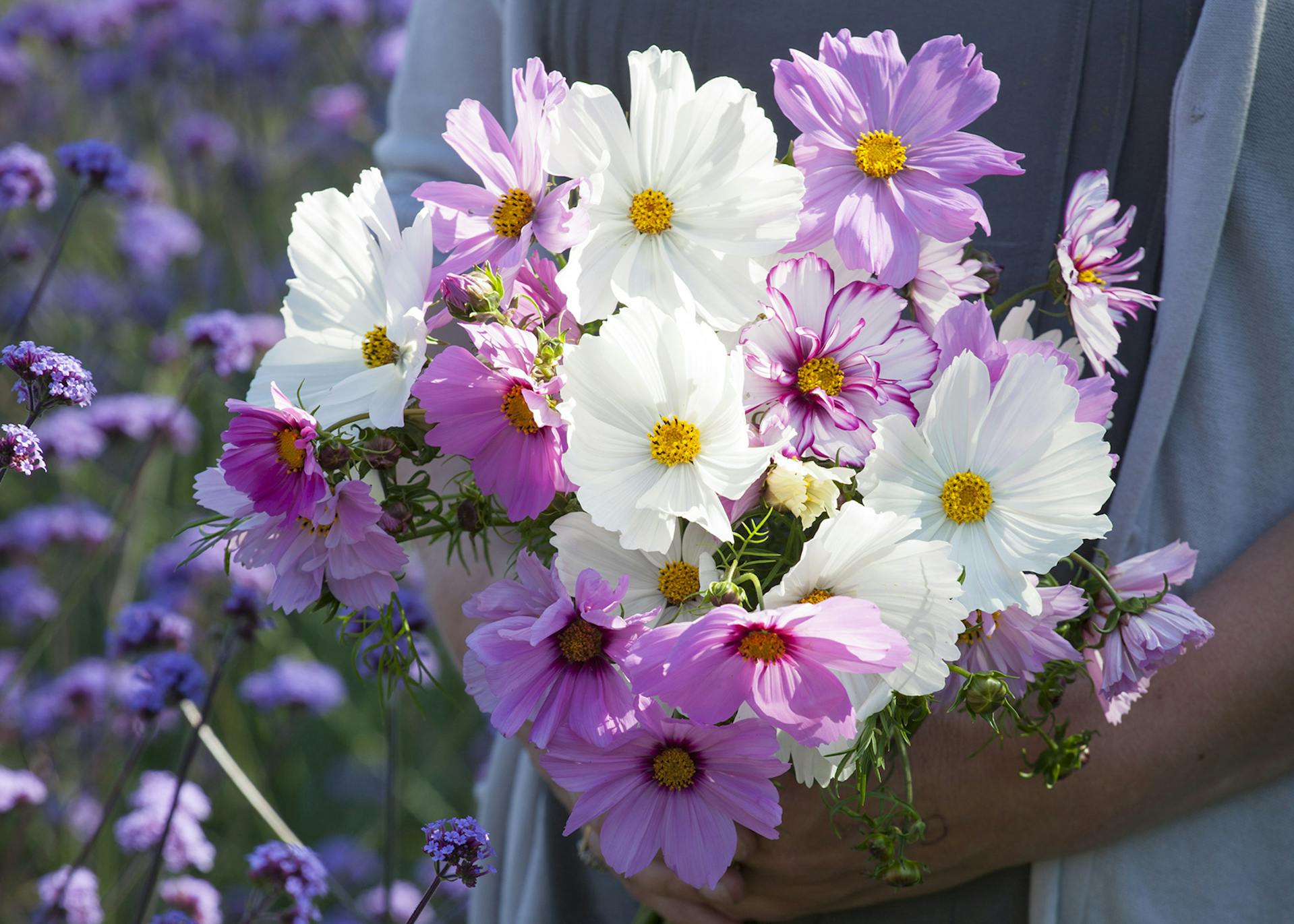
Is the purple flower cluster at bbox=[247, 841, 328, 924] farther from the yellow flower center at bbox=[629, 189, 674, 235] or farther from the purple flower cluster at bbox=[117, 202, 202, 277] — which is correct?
the purple flower cluster at bbox=[117, 202, 202, 277]

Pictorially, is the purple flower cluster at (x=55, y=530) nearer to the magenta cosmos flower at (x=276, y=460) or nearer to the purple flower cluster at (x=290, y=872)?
the purple flower cluster at (x=290, y=872)

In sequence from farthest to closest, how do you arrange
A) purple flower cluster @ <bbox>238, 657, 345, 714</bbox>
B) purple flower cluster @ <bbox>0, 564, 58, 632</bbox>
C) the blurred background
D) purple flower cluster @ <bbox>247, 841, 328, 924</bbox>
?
1. purple flower cluster @ <bbox>0, 564, 58, 632</bbox>
2. purple flower cluster @ <bbox>238, 657, 345, 714</bbox>
3. the blurred background
4. purple flower cluster @ <bbox>247, 841, 328, 924</bbox>

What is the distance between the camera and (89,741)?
95 cm

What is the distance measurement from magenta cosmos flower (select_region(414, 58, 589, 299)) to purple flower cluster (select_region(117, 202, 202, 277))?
1.13 metres

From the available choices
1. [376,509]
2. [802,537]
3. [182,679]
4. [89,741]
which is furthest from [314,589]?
[89,741]

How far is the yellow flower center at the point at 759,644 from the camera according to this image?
289 mm

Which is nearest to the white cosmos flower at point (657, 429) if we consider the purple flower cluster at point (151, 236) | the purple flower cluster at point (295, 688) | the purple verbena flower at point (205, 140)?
the purple flower cluster at point (295, 688)

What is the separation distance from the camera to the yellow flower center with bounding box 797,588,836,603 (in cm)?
30

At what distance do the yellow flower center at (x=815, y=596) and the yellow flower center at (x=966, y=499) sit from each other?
0.04 m

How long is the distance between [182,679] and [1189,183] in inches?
20.9

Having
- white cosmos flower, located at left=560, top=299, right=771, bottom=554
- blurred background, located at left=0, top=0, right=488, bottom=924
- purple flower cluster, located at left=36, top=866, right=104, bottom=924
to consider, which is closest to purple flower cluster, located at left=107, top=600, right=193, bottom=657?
blurred background, located at left=0, top=0, right=488, bottom=924

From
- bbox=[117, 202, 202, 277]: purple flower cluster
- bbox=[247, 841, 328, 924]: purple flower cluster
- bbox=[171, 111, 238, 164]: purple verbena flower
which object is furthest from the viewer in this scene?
bbox=[171, 111, 238, 164]: purple verbena flower

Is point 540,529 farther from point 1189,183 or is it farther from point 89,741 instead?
point 89,741

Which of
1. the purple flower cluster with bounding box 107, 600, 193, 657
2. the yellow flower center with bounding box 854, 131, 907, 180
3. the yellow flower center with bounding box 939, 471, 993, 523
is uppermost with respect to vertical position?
the purple flower cluster with bounding box 107, 600, 193, 657
